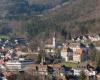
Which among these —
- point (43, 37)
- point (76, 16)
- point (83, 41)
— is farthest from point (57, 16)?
point (83, 41)

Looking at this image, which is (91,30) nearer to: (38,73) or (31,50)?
(31,50)

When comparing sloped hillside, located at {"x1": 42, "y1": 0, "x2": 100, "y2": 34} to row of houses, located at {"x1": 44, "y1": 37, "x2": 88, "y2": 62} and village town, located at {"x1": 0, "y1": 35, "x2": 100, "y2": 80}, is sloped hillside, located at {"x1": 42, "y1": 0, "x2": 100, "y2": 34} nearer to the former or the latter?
village town, located at {"x1": 0, "y1": 35, "x2": 100, "y2": 80}

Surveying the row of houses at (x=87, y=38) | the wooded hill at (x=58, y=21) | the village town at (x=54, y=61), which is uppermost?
the wooded hill at (x=58, y=21)

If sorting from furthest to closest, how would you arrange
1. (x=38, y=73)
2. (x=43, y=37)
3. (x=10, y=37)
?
(x=10, y=37)
(x=43, y=37)
(x=38, y=73)

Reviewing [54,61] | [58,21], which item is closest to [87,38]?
[54,61]

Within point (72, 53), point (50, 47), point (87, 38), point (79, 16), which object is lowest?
point (72, 53)

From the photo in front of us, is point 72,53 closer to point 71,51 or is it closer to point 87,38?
point 71,51

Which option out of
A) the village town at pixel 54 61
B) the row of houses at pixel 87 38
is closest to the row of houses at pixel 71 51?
the village town at pixel 54 61

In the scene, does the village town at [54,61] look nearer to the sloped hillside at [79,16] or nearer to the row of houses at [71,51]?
the row of houses at [71,51]
